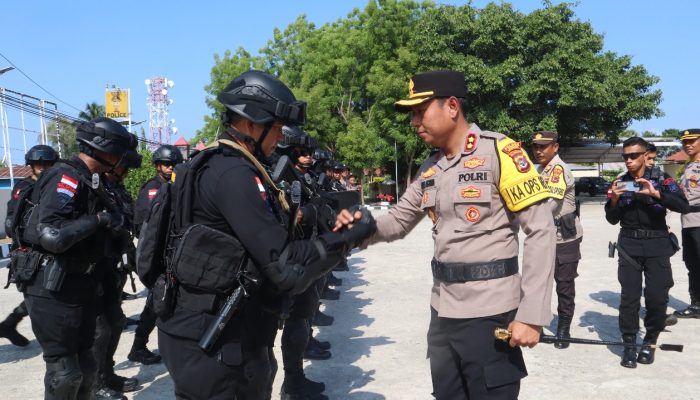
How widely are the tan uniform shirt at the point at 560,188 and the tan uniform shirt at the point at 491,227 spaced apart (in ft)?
9.21

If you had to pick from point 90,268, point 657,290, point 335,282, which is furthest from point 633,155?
point 335,282

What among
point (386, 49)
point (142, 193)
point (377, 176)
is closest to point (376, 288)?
point (142, 193)

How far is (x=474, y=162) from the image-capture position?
2.83 meters

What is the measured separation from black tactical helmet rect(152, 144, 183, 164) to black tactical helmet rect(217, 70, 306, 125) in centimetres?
413

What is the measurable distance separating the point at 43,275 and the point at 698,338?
6.59 m

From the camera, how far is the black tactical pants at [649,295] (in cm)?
517

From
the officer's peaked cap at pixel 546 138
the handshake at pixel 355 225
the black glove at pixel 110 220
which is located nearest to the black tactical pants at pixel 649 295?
the officer's peaked cap at pixel 546 138

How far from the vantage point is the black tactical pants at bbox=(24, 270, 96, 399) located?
3432 millimetres

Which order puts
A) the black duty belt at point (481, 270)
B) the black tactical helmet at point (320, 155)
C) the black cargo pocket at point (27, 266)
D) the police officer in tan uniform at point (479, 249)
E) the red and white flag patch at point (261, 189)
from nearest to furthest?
the red and white flag patch at point (261, 189) → the police officer in tan uniform at point (479, 249) → the black duty belt at point (481, 270) → the black cargo pocket at point (27, 266) → the black tactical helmet at point (320, 155)

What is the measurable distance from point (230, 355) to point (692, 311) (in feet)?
22.1

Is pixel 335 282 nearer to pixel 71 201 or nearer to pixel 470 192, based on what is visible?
pixel 71 201

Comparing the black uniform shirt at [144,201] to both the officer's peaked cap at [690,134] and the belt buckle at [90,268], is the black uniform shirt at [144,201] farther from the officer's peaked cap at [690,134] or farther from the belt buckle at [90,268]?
→ the officer's peaked cap at [690,134]

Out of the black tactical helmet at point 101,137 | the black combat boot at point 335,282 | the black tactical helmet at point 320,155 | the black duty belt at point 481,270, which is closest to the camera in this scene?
the black duty belt at point 481,270

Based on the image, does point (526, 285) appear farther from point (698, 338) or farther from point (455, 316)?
point (698, 338)
